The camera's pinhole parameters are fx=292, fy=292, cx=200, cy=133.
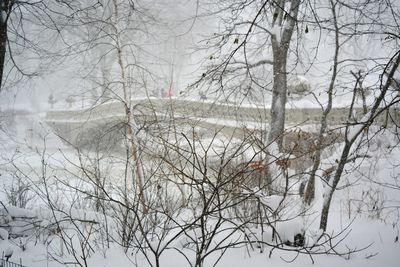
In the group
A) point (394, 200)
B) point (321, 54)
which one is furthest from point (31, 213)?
point (321, 54)

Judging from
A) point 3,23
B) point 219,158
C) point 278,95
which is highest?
point 3,23

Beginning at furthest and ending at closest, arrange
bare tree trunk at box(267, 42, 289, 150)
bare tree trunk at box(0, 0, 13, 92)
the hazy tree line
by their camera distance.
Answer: bare tree trunk at box(267, 42, 289, 150) → bare tree trunk at box(0, 0, 13, 92) → the hazy tree line

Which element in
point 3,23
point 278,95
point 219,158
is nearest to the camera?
point 3,23

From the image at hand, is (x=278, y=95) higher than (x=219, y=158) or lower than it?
higher

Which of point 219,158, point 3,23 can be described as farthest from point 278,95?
point 3,23

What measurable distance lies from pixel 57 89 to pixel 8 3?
4222 cm

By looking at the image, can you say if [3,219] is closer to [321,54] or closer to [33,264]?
[33,264]

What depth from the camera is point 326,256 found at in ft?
10.8

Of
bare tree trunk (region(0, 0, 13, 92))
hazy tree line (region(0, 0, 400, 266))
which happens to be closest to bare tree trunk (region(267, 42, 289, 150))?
hazy tree line (region(0, 0, 400, 266))

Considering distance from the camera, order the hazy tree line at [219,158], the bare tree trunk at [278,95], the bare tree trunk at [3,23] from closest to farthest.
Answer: the hazy tree line at [219,158] < the bare tree trunk at [3,23] < the bare tree trunk at [278,95]

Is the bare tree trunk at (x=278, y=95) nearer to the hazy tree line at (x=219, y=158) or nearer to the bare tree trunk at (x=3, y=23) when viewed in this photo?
the hazy tree line at (x=219, y=158)

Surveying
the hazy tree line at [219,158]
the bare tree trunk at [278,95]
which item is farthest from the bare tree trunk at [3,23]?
the bare tree trunk at [278,95]

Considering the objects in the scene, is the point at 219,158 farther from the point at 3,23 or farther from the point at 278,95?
the point at 3,23

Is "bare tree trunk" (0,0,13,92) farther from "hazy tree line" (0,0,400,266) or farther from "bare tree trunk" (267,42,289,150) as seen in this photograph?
"bare tree trunk" (267,42,289,150)
